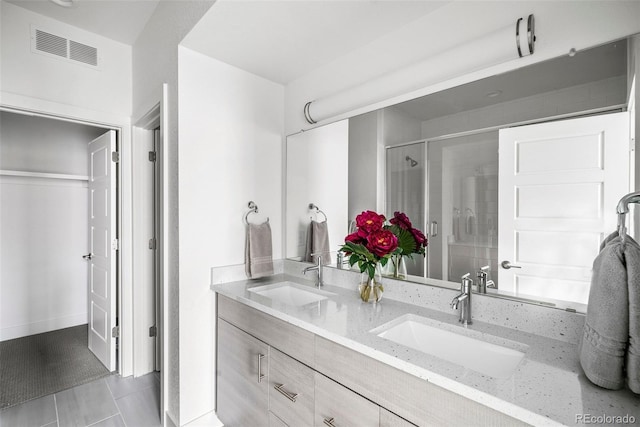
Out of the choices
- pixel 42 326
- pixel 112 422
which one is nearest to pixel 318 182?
pixel 112 422

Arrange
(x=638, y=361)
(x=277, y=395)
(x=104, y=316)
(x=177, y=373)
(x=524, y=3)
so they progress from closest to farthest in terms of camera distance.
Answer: (x=638, y=361) < (x=524, y=3) < (x=277, y=395) < (x=177, y=373) < (x=104, y=316)

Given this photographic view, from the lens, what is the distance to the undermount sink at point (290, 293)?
5.91ft

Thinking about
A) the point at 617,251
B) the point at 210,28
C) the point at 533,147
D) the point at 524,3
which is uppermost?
the point at 210,28

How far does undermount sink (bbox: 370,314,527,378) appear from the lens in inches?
41.5

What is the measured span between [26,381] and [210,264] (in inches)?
72.6

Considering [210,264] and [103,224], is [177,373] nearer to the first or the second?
[210,264]

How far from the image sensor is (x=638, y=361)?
72 cm

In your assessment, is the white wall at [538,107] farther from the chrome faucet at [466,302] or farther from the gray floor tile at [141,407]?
the gray floor tile at [141,407]

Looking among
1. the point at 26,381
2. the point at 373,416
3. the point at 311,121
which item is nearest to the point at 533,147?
the point at 373,416

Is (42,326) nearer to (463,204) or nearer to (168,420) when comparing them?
(168,420)

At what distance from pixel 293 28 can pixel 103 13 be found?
4.63 ft

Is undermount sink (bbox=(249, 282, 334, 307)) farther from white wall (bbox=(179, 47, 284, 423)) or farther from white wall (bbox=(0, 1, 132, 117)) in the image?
white wall (bbox=(0, 1, 132, 117))

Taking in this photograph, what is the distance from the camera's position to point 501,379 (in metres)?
0.83

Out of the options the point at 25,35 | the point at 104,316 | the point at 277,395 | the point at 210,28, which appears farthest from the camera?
the point at 104,316
